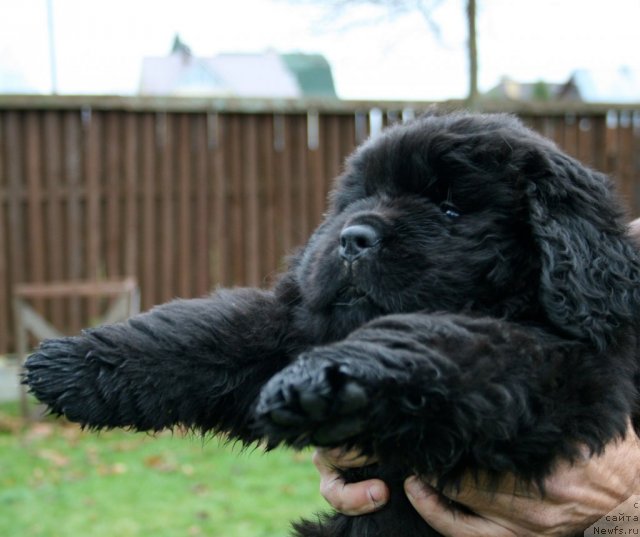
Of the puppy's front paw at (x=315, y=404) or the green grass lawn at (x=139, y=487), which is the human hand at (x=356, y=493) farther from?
the green grass lawn at (x=139, y=487)

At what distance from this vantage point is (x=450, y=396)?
161 cm

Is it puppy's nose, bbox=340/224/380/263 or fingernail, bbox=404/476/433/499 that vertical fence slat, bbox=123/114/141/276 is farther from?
fingernail, bbox=404/476/433/499

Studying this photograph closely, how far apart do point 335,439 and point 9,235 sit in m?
7.98

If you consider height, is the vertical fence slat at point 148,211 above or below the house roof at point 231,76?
below

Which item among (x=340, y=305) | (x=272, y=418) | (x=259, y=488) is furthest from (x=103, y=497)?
(x=272, y=418)

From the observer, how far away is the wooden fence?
28.7 ft

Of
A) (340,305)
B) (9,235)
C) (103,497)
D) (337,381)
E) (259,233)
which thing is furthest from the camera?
(259,233)

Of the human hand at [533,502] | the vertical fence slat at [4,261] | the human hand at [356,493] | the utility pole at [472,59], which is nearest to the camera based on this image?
the human hand at [533,502]

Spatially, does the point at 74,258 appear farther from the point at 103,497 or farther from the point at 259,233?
the point at 103,497

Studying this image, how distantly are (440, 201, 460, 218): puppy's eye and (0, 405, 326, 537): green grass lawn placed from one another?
3.09 metres

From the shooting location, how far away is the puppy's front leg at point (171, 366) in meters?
2.12

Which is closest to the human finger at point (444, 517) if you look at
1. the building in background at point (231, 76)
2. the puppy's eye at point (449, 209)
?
the puppy's eye at point (449, 209)

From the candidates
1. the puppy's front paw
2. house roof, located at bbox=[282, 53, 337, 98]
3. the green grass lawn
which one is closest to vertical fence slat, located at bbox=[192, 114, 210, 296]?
house roof, located at bbox=[282, 53, 337, 98]

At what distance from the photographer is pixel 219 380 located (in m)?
2.26
